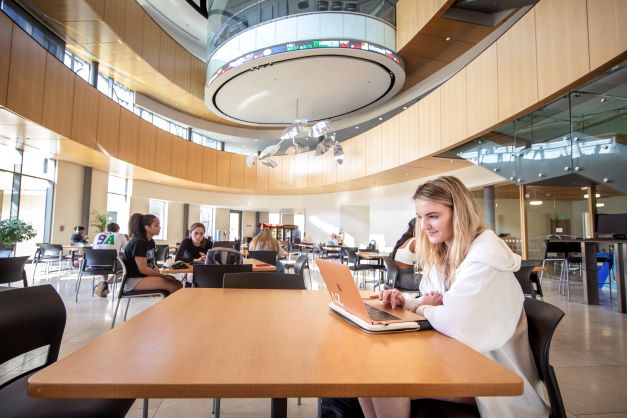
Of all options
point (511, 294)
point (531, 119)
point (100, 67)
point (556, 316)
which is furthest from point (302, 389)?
point (100, 67)

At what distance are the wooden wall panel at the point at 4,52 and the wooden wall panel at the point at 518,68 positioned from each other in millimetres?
7635

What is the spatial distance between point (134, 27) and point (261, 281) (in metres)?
8.65

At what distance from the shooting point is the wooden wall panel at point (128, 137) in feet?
27.8

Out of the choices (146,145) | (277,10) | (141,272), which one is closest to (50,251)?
(146,145)

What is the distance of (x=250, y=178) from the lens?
13023mm

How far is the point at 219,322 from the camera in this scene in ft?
3.78

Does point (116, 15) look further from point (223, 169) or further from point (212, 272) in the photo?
point (212, 272)

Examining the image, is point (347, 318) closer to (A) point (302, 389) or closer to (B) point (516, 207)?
(A) point (302, 389)

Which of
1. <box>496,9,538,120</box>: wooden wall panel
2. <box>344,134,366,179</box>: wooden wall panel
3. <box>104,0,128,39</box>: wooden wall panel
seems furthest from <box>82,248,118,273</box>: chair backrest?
<box>344,134,366,179</box>: wooden wall panel

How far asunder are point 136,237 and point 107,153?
18.4 feet

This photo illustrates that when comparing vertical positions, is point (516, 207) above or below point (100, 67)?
below

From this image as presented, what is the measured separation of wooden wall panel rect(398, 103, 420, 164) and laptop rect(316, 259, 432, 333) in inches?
264

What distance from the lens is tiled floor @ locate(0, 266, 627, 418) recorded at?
2.06 metres

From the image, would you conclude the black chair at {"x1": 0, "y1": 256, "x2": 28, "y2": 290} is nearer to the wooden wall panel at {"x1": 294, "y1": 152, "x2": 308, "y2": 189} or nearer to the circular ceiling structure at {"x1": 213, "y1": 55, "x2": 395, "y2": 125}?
the circular ceiling structure at {"x1": 213, "y1": 55, "x2": 395, "y2": 125}
